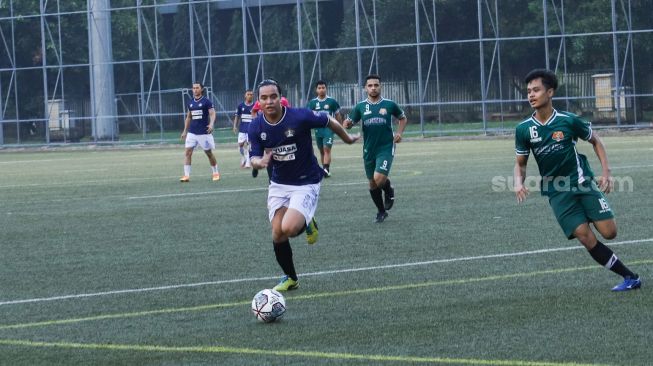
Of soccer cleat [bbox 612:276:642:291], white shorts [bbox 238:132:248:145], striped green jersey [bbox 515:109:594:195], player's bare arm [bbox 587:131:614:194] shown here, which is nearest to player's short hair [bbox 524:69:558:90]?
striped green jersey [bbox 515:109:594:195]

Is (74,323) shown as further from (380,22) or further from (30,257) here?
(380,22)

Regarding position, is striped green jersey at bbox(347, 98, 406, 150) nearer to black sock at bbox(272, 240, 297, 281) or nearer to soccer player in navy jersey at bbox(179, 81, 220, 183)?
black sock at bbox(272, 240, 297, 281)

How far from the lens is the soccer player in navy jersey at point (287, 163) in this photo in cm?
1053

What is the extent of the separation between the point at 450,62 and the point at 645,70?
293 inches

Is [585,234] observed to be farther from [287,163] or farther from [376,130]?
[376,130]

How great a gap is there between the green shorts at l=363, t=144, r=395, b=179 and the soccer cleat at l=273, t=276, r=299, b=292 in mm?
6307

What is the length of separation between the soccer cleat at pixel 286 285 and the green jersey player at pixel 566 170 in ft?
6.75

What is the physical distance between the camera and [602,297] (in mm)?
9453

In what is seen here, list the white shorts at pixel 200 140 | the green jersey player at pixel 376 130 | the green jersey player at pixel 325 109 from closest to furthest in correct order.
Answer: the green jersey player at pixel 376 130 → the green jersey player at pixel 325 109 → the white shorts at pixel 200 140

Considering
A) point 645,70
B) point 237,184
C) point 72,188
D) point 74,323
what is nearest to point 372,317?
point 74,323

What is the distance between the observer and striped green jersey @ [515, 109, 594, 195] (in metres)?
10.0

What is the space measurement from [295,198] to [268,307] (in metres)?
1.89

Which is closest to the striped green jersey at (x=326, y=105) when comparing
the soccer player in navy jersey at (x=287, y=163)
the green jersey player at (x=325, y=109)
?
the green jersey player at (x=325, y=109)

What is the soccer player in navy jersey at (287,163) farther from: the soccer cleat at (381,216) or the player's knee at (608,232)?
the soccer cleat at (381,216)
